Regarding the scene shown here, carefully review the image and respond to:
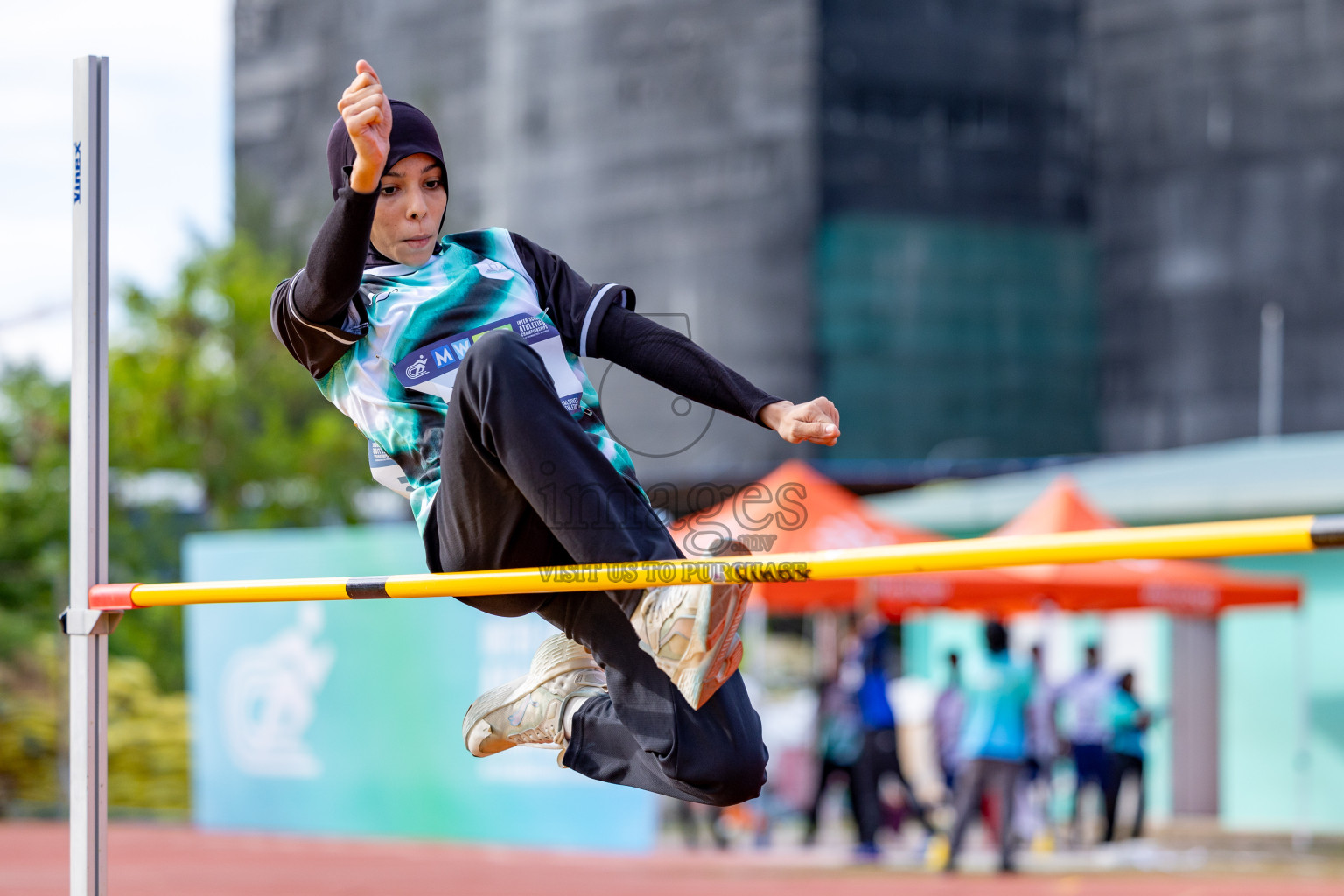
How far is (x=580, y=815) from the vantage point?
12.8 meters

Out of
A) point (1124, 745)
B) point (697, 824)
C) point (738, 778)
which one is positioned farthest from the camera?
point (697, 824)

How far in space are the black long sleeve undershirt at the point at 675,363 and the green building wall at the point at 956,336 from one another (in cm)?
2706

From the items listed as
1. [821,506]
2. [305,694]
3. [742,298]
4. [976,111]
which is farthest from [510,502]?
[976,111]

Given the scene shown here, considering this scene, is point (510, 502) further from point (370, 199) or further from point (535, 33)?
point (535, 33)

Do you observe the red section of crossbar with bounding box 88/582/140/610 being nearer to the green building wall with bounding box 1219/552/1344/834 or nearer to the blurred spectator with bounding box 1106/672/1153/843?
the blurred spectator with bounding box 1106/672/1153/843

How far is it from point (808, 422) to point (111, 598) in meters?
1.87

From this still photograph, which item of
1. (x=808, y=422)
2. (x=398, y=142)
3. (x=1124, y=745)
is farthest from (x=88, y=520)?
(x=1124, y=745)

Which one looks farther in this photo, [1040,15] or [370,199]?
[1040,15]

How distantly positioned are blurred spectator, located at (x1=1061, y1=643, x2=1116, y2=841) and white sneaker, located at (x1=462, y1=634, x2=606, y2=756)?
9.43 meters

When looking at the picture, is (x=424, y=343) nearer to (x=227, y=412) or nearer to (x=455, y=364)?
(x=455, y=364)

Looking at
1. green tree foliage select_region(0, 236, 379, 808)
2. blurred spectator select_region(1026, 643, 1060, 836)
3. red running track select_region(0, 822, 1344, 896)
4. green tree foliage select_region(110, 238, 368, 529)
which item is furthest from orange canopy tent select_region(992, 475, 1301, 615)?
green tree foliage select_region(110, 238, 368, 529)

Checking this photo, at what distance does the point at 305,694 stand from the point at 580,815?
9.44 feet

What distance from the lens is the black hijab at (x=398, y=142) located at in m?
3.38

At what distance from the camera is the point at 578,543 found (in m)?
3.15
